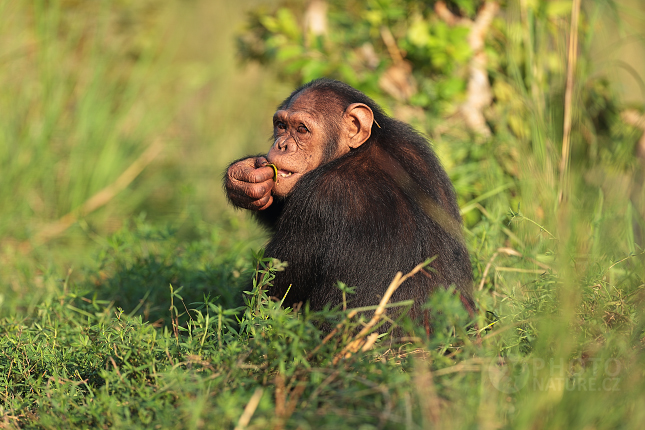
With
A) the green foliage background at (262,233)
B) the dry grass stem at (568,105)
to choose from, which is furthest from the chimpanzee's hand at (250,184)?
the dry grass stem at (568,105)

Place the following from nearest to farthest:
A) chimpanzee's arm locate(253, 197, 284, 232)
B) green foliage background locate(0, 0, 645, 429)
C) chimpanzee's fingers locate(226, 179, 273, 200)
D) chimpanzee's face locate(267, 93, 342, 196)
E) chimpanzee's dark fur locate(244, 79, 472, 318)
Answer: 1. green foliage background locate(0, 0, 645, 429)
2. chimpanzee's dark fur locate(244, 79, 472, 318)
3. chimpanzee's fingers locate(226, 179, 273, 200)
4. chimpanzee's face locate(267, 93, 342, 196)
5. chimpanzee's arm locate(253, 197, 284, 232)

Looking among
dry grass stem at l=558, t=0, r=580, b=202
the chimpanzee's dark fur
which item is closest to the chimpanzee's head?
the chimpanzee's dark fur

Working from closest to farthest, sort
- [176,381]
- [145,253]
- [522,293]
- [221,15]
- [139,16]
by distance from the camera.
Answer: [176,381] → [522,293] → [145,253] → [139,16] → [221,15]

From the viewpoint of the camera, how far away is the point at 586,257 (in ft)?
10.9

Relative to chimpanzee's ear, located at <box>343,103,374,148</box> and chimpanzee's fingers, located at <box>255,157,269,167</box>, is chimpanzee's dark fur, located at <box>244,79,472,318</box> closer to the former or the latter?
chimpanzee's ear, located at <box>343,103,374,148</box>

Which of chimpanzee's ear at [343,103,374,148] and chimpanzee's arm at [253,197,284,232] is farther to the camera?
chimpanzee's arm at [253,197,284,232]

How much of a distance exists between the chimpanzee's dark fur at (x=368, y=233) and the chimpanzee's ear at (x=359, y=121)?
0.45ft

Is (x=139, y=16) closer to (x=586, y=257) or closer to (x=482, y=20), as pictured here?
(x=482, y=20)

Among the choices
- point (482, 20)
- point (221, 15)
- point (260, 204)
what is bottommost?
point (260, 204)

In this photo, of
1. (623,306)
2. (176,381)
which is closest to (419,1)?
(623,306)

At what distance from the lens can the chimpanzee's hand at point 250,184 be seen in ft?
11.3

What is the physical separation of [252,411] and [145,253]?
3040 millimetres

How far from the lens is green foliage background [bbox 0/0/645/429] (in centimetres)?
229

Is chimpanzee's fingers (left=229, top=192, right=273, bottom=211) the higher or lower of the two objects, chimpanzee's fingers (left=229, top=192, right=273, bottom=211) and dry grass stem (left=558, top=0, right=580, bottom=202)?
the lower
